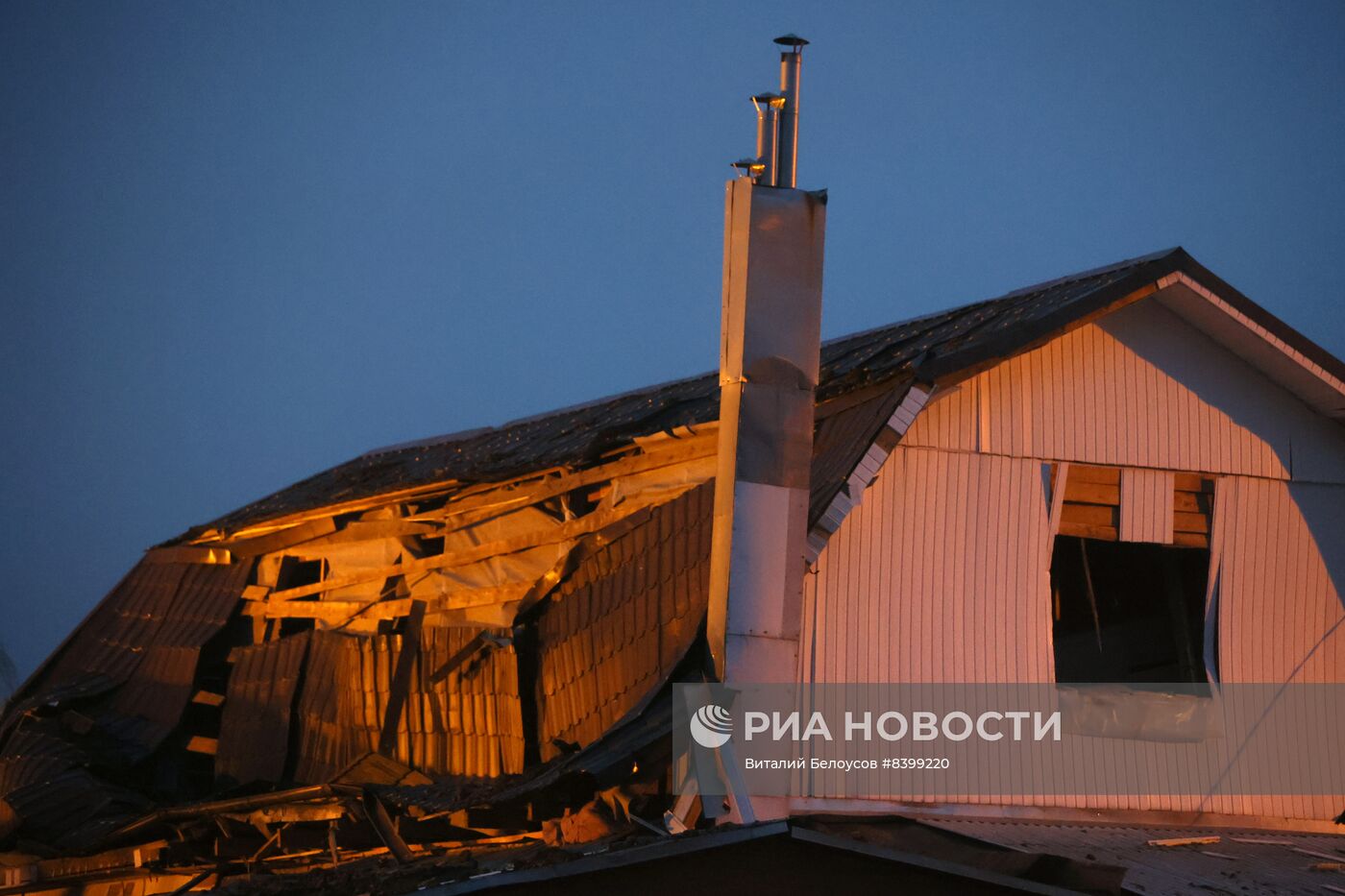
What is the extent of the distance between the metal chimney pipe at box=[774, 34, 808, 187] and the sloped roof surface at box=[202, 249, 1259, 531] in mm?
1809

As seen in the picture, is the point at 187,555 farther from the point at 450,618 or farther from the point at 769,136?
the point at 769,136

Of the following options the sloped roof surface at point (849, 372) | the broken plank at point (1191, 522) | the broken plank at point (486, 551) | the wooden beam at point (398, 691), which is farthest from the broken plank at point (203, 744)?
the broken plank at point (1191, 522)

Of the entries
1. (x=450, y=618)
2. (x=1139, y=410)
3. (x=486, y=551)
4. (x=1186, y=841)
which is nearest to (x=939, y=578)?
(x=1139, y=410)

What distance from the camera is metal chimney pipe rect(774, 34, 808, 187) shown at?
12422mm

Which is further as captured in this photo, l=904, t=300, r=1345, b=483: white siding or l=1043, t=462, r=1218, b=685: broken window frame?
l=1043, t=462, r=1218, b=685: broken window frame

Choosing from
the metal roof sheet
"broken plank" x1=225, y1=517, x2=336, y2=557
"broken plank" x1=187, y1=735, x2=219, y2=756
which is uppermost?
"broken plank" x1=225, y1=517, x2=336, y2=557

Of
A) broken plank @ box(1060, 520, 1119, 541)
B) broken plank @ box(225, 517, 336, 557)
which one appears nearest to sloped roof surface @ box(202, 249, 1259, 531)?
broken plank @ box(225, 517, 336, 557)

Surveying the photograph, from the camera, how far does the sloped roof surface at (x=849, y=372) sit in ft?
43.2

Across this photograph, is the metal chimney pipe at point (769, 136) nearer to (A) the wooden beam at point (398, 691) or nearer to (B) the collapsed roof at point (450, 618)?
(B) the collapsed roof at point (450, 618)

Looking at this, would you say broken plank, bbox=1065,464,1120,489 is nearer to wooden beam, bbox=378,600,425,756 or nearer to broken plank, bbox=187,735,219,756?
wooden beam, bbox=378,600,425,756

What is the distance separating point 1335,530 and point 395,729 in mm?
9034

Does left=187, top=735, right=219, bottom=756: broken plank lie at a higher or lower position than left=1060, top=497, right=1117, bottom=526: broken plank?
lower

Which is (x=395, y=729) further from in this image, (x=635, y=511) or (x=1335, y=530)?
(x=1335, y=530)

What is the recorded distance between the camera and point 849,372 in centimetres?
1371
